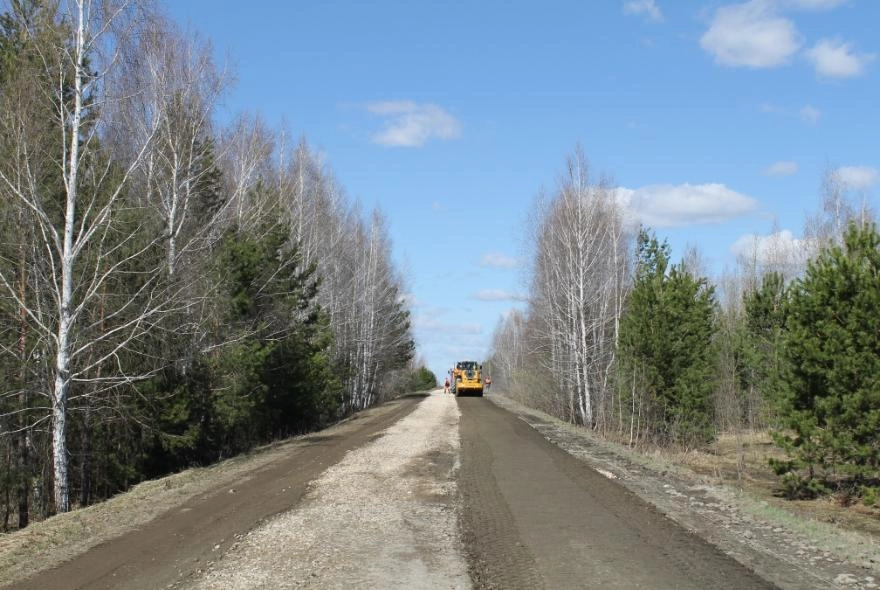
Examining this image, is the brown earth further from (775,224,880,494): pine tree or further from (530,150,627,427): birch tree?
(530,150,627,427): birch tree

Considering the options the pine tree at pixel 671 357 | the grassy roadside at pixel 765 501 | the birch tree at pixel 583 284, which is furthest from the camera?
the birch tree at pixel 583 284

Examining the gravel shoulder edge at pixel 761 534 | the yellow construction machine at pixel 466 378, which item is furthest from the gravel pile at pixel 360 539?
the yellow construction machine at pixel 466 378

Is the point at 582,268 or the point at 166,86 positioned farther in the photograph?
the point at 582,268

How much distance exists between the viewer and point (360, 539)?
8.34 meters

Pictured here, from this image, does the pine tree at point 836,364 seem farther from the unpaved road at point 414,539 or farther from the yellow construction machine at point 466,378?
the yellow construction machine at point 466,378

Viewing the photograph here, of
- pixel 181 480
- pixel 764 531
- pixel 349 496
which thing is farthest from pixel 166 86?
pixel 764 531

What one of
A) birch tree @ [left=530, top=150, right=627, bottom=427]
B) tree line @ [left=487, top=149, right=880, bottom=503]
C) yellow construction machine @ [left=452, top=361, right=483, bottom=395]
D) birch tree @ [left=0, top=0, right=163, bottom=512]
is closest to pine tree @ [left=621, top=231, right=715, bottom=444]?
tree line @ [left=487, top=149, right=880, bottom=503]

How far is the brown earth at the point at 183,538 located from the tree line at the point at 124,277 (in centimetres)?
398

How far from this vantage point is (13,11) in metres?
17.4

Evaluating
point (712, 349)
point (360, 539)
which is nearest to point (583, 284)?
point (712, 349)

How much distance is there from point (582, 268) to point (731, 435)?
968cm

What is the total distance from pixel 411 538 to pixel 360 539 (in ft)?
2.03

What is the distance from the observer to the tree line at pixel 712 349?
1311 centimetres

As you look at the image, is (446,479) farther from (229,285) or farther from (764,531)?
(229,285)
